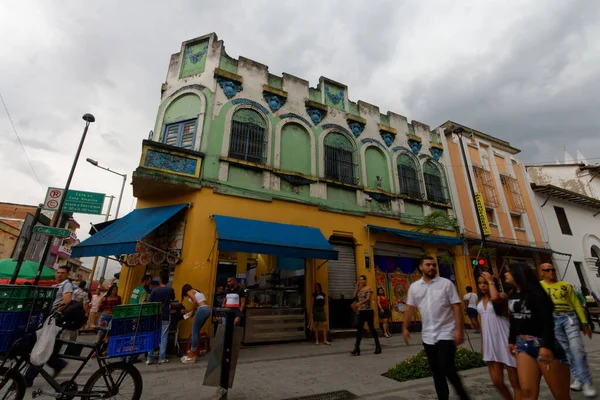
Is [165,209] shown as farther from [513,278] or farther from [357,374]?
[513,278]

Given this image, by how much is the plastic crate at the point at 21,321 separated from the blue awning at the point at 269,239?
12.8 ft

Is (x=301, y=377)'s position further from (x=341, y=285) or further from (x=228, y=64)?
(x=228, y=64)

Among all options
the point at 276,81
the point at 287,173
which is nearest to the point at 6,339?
the point at 287,173

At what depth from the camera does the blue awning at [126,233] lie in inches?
291

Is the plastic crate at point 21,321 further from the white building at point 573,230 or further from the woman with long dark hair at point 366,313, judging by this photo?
the white building at point 573,230

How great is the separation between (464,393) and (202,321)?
211 inches

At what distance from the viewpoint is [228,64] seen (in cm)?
1095

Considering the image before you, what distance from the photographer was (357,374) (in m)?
5.46

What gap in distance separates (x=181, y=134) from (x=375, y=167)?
8007mm

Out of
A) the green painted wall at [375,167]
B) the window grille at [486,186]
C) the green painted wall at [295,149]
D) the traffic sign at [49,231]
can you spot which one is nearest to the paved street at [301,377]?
the traffic sign at [49,231]

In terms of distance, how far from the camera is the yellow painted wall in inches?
321

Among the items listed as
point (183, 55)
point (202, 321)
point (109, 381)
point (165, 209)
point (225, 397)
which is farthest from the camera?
point (183, 55)

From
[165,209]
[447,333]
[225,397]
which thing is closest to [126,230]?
[165,209]

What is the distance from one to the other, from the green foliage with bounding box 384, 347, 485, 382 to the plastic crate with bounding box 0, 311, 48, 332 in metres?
5.36
